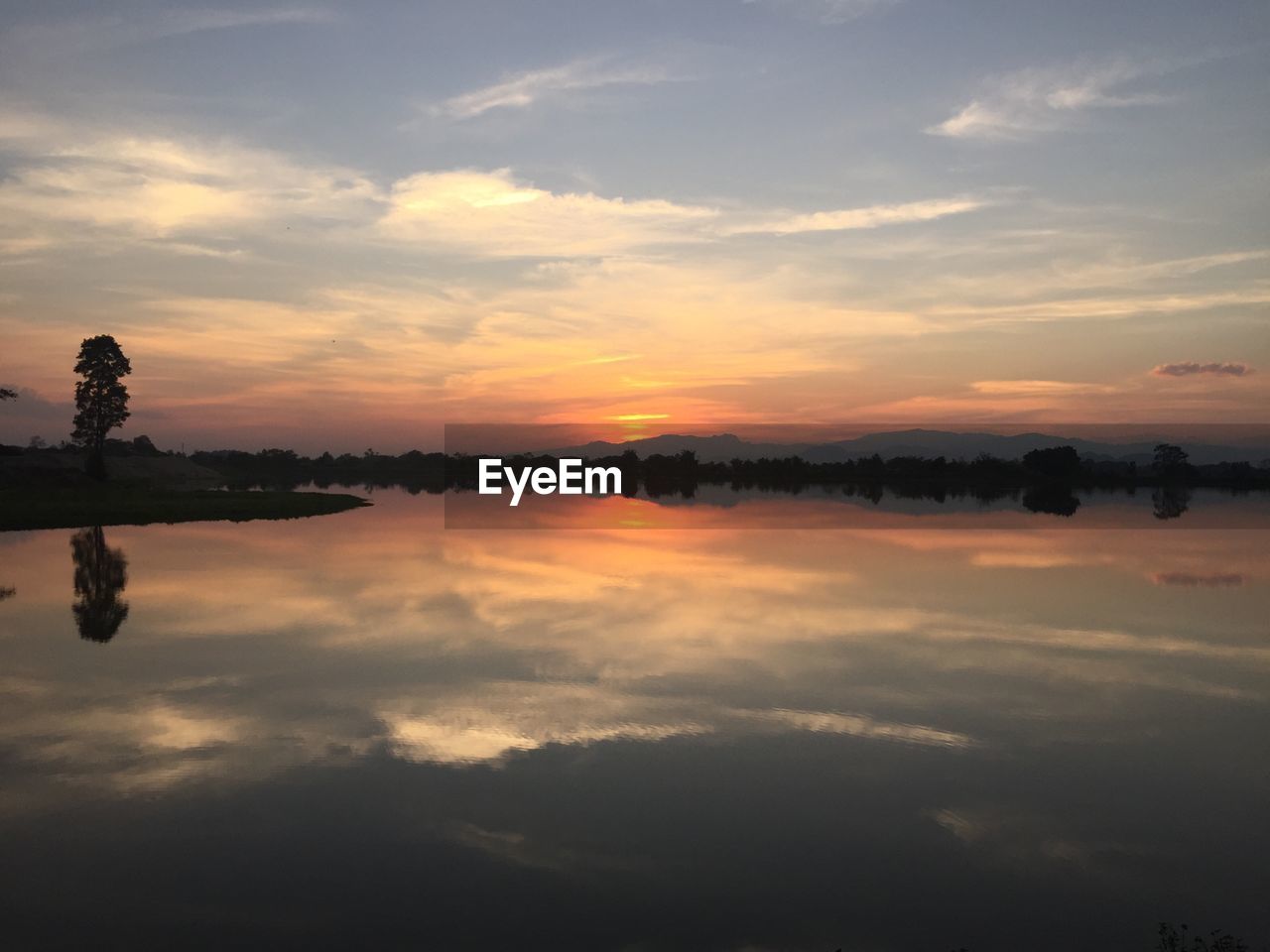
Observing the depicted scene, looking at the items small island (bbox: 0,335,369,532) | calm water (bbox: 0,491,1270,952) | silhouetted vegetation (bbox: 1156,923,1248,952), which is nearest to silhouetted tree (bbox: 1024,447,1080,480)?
small island (bbox: 0,335,369,532)

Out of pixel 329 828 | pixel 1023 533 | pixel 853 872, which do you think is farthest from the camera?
pixel 1023 533

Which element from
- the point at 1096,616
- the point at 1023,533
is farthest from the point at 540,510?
the point at 1096,616

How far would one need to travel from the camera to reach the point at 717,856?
9.26 meters

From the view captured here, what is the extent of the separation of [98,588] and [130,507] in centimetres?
3346

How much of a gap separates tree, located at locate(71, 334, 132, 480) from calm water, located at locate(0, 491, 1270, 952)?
54.7 meters

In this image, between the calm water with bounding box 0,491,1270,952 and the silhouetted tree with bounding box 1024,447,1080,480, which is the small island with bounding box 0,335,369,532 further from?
the silhouetted tree with bounding box 1024,447,1080,480

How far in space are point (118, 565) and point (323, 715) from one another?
71.0ft

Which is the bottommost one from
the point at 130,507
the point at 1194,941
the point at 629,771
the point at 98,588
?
the point at 1194,941

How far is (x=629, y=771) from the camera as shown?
38.3 feet

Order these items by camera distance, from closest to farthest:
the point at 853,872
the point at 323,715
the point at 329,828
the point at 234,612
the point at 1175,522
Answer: the point at 853,872, the point at 329,828, the point at 323,715, the point at 234,612, the point at 1175,522

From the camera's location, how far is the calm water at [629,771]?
8.23 meters

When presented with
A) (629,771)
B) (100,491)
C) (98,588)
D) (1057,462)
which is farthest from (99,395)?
(1057,462)

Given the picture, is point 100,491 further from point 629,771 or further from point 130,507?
point 629,771

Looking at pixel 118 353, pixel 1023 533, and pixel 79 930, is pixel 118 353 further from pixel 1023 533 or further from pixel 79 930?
pixel 79 930
